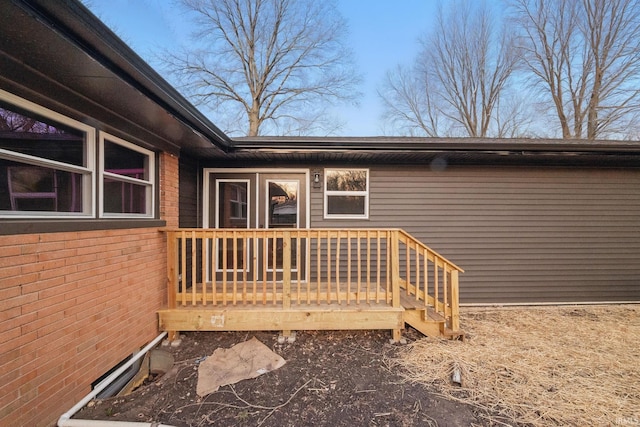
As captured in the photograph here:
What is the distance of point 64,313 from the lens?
229 cm

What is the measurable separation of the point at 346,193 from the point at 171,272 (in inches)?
116

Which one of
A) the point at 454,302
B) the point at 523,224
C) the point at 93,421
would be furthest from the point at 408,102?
the point at 93,421

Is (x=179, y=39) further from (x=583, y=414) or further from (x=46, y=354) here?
(x=583, y=414)

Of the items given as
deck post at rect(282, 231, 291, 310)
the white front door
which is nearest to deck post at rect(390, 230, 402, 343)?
deck post at rect(282, 231, 291, 310)

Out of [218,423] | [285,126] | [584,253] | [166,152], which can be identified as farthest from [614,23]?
[218,423]

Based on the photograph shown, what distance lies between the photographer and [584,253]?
508 centimetres

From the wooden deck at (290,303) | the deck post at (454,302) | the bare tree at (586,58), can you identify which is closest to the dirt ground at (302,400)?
the wooden deck at (290,303)

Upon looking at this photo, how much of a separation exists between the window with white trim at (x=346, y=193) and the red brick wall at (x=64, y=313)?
9.20 ft

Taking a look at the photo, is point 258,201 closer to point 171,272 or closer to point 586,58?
point 171,272

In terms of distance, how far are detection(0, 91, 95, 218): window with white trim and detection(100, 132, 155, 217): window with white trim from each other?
0.58 ft

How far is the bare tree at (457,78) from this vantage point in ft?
51.9

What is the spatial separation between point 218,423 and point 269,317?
1.32 metres

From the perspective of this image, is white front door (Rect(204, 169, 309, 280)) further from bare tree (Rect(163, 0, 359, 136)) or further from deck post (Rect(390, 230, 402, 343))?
bare tree (Rect(163, 0, 359, 136))

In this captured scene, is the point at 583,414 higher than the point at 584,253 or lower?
lower
